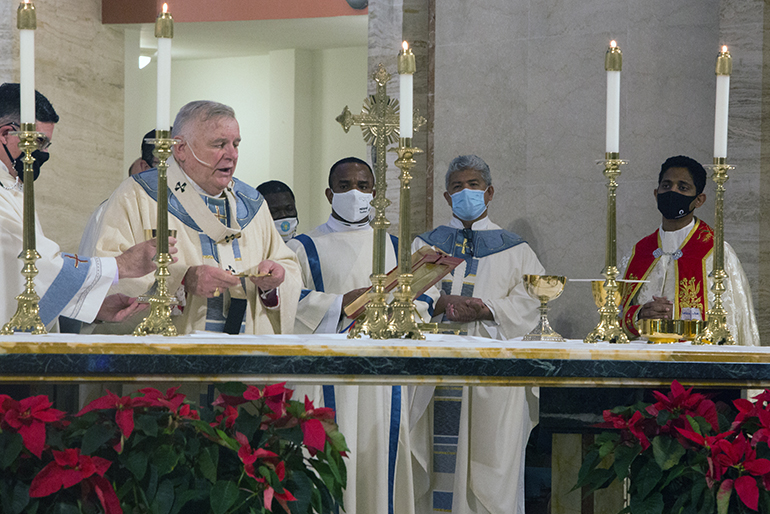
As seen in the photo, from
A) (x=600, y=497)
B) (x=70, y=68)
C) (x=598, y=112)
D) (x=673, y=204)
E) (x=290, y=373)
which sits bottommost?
(x=600, y=497)

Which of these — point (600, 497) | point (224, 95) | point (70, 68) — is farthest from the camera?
point (224, 95)

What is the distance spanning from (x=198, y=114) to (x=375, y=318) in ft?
4.96

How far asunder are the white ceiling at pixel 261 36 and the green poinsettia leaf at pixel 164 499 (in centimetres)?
783

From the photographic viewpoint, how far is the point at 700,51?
6.31 meters

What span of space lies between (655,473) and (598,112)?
4216 mm

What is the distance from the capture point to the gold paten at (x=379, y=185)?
3.07 m

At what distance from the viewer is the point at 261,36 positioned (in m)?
11.2

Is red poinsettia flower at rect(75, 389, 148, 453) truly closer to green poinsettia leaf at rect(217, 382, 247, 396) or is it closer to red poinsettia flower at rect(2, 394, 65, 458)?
red poinsettia flower at rect(2, 394, 65, 458)

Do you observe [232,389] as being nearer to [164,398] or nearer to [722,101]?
[164,398]

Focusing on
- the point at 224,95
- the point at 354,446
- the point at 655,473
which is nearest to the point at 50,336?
the point at 354,446

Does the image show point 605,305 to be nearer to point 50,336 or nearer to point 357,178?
point 50,336

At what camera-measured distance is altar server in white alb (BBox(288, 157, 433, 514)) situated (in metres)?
3.01

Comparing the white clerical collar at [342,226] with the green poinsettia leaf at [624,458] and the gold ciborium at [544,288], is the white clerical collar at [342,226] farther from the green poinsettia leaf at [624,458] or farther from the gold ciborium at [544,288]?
the green poinsettia leaf at [624,458]

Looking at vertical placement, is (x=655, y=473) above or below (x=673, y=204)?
below
